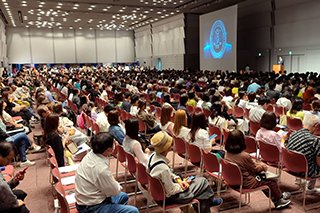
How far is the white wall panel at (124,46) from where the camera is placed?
41.4 meters

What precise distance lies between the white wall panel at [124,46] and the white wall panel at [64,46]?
6034 mm

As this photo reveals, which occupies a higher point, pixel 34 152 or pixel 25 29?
pixel 25 29

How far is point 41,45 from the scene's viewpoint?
3753cm

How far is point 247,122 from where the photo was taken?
7.41m

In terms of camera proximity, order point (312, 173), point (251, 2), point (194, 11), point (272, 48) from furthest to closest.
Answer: point (194, 11)
point (251, 2)
point (272, 48)
point (312, 173)

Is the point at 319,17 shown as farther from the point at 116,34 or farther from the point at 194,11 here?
the point at 116,34

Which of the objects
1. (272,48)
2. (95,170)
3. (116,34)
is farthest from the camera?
(116,34)

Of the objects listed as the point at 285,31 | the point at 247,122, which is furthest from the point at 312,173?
the point at 285,31

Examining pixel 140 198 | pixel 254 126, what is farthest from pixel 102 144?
pixel 254 126

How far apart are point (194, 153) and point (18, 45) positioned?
37.4 meters

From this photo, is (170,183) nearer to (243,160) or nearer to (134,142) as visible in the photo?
(243,160)

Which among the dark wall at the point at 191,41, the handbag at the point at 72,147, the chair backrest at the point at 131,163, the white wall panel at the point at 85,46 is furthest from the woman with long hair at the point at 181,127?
the white wall panel at the point at 85,46

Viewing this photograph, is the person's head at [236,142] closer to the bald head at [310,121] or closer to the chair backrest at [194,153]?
the chair backrest at [194,153]

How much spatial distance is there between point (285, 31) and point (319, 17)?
2.82m
